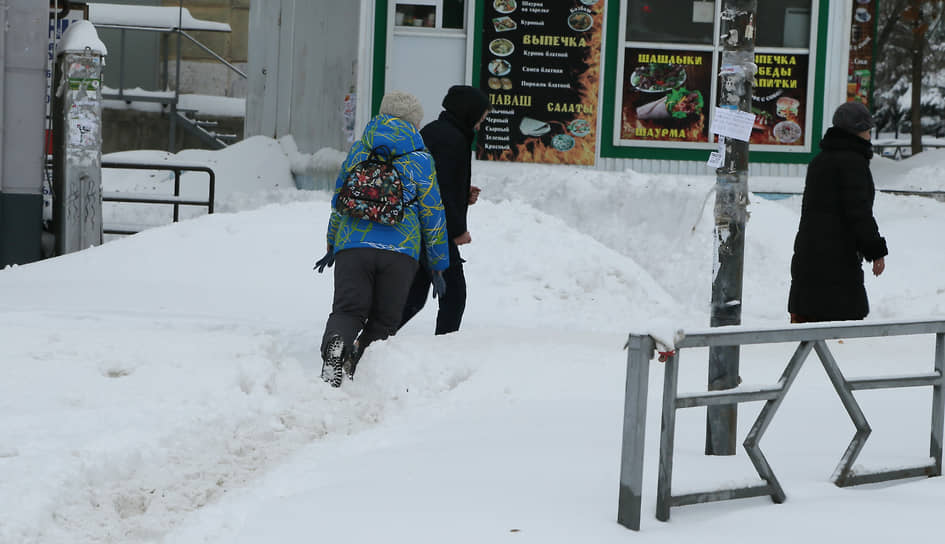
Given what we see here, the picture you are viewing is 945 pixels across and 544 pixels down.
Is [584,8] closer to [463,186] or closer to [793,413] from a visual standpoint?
[463,186]

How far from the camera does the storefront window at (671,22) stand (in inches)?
575

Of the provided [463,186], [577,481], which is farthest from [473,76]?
[577,481]

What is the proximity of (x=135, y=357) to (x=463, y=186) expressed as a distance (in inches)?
79.4

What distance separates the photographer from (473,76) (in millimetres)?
14383

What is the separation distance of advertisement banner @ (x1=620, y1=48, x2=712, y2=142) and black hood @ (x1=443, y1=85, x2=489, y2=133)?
25.5ft

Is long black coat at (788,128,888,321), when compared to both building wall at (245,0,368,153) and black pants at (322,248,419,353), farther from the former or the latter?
building wall at (245,0,368,153)

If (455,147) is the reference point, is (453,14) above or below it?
above

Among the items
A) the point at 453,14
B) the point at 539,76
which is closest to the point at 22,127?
the point at 453,14

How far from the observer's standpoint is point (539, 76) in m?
14.5

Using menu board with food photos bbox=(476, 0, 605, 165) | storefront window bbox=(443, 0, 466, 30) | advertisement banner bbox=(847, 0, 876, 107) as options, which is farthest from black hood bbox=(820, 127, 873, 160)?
advertisement banner bbox=(847, 0, 876, 107)

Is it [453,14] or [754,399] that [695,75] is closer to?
[453,14]

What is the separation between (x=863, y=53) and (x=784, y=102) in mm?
3448

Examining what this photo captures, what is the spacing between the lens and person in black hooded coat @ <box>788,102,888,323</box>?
249 inches

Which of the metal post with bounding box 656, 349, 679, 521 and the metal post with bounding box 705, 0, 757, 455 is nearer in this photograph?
the metal post with bounding box 656, 349, 679, 521
